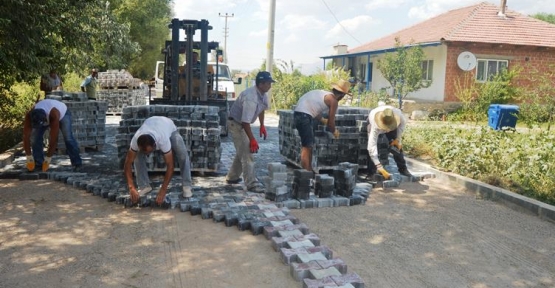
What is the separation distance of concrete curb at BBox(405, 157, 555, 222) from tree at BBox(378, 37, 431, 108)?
1058 cm

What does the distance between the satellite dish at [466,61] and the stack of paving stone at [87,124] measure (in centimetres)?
1476

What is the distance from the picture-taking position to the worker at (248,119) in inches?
264

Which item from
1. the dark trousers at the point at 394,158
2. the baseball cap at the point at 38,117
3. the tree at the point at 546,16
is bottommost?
the dark trousers at the point at 394,158

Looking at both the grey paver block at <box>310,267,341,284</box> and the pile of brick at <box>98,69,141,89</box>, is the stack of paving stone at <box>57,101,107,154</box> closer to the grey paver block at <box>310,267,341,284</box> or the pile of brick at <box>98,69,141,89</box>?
the grey paver block at <box>310,267,341,284</box>

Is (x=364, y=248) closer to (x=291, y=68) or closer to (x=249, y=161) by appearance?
(x=249, y=161)

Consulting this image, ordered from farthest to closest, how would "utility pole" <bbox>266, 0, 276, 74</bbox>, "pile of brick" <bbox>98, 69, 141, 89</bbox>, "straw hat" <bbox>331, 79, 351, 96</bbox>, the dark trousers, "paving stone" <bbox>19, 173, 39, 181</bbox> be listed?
"utility pole" <bbox>266, 0, 276, 74</bbox> → "pile of brick" <bbox>98, 69, 141, 89</bbox> → the dark trousers → "paving stone" <bbox>19, 173, 39, 181</bbox> → "straw hat" <bbox>331, 79, 351, 96</bbox>

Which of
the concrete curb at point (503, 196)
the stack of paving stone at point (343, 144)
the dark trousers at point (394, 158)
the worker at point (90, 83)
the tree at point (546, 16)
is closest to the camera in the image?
the concrete curb at point (503, 196)

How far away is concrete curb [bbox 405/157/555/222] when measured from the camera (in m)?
6.10

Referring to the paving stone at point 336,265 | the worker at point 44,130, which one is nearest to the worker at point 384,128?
the paving stone at point 336,265

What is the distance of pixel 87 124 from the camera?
9672 mm

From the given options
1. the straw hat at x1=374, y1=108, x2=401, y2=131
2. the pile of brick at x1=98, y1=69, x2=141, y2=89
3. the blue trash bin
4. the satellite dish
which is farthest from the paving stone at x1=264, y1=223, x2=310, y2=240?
the satellite dish

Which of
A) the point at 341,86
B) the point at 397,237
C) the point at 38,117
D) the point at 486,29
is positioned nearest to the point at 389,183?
the point at 341,86

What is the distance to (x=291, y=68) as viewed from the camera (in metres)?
24.5

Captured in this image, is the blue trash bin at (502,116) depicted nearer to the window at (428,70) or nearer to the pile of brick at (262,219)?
the window at (428,70)
